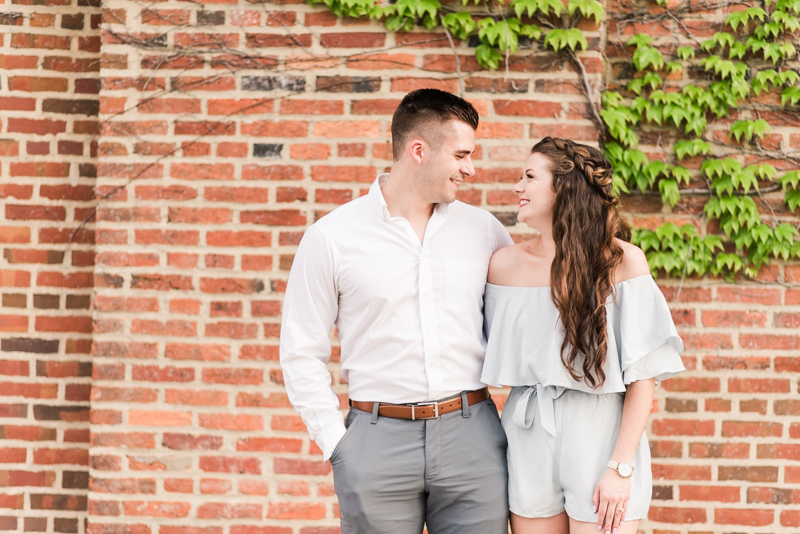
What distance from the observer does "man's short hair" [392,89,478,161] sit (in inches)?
80.1

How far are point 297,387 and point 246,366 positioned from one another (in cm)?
74

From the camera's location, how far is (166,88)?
8.84 feet

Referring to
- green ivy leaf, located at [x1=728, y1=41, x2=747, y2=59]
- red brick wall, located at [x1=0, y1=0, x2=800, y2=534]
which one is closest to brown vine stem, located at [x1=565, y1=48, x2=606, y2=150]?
red brick wall, located at [x1=0, y1=0, x2=800, y2=534]

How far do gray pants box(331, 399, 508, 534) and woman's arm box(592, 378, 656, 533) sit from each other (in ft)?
0.99

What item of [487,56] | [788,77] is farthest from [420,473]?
[788,77]

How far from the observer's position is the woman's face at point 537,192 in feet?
6.33

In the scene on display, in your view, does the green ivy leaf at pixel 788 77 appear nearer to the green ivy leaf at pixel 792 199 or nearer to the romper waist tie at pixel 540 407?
the green ivy leaf at pixel 792 199

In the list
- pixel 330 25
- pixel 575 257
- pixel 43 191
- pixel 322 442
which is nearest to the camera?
pixel 575 257

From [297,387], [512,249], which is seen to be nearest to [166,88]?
[297,387]

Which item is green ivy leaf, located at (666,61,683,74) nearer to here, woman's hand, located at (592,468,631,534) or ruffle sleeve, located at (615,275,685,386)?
ruffle sleeve, located at (615,275,685,386)

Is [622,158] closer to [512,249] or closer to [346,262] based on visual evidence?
[512,249]

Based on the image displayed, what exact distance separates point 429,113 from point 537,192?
1.44 feet

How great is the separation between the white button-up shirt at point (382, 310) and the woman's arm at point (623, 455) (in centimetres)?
46

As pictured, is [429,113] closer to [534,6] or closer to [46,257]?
[534,6]
